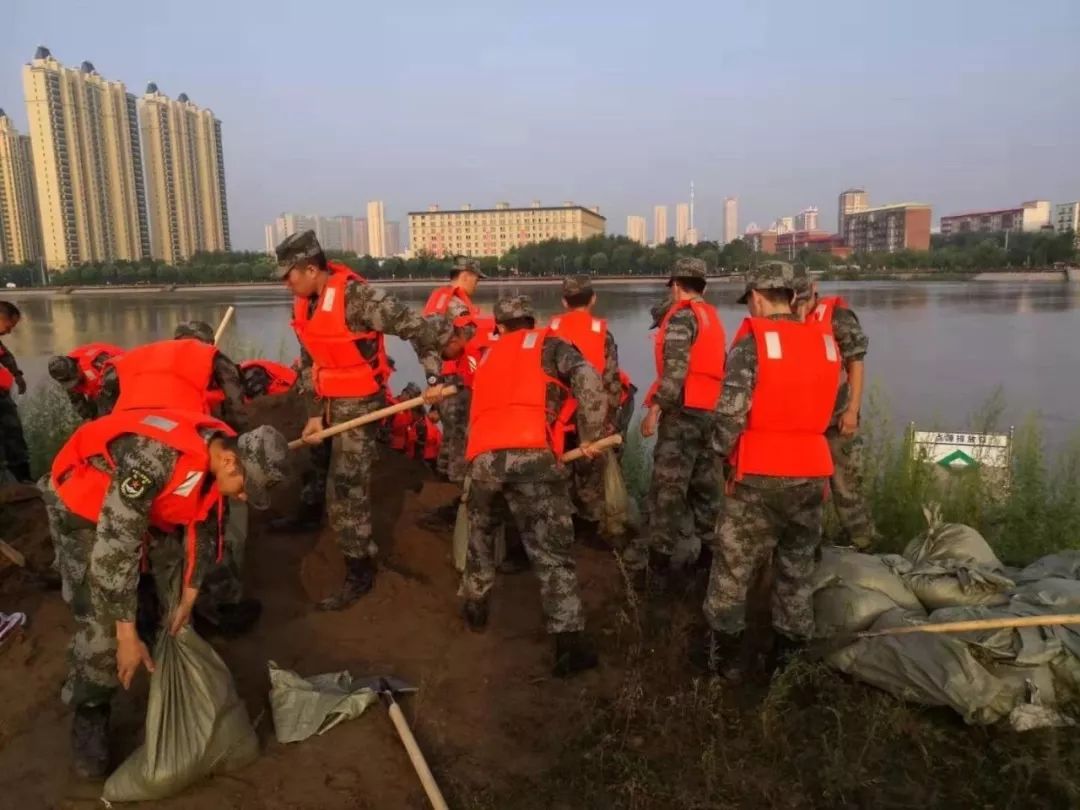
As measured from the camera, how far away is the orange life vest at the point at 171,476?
7.65ft

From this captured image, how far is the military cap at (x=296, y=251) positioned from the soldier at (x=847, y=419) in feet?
9.11

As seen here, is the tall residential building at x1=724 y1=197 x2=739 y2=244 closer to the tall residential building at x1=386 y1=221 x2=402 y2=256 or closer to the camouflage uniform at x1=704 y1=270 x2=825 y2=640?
the tall residential building at x1=386 y1=221 x2=402 y2=256

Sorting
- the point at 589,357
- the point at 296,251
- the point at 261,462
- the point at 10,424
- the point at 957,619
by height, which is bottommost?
the point at 957,619

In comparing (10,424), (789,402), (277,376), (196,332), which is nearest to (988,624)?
(789,402)

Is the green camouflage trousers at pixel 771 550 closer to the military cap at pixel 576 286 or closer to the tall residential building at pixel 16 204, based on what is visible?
the military cap at pixel 576 286

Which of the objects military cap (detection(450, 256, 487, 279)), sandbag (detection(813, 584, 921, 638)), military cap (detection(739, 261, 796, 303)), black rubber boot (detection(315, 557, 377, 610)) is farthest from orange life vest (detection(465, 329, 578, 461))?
military cap (detection(450, 256, 487, 279))

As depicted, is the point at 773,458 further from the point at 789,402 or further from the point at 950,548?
Answer: the point at 950,548

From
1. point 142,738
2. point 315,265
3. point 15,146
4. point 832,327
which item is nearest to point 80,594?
point 142,738

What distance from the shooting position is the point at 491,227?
3900 inches

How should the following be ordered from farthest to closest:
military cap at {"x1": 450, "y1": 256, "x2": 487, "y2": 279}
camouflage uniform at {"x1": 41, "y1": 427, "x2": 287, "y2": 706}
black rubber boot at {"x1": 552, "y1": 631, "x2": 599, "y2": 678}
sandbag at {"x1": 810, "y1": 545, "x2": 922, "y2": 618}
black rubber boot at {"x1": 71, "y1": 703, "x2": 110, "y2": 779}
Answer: military cap at {"x1": 450, "y1": 256, "x2": 487, "y2": 279}, sandbag at {"x1": 810, "y1": 545, "x2": 922, "y2": 618}, black rubber boot at {"x1": 552, "y1": 631, "x2": 599, "y2": 678}, black rubber boot at {"x1": 71, "y1": 703, "x2": 110, "y2": 779}, camouflage uniform at {"x1": 41, "y1": 427, "x2": 287, "y2": 706}

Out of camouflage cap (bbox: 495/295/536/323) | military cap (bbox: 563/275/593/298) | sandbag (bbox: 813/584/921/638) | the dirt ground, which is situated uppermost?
military cap (bbox: 563/275/593/298)

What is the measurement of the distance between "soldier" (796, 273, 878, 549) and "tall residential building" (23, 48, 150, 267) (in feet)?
229

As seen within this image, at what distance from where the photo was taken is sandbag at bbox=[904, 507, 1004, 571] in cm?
389

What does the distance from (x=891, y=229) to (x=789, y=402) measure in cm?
11584
